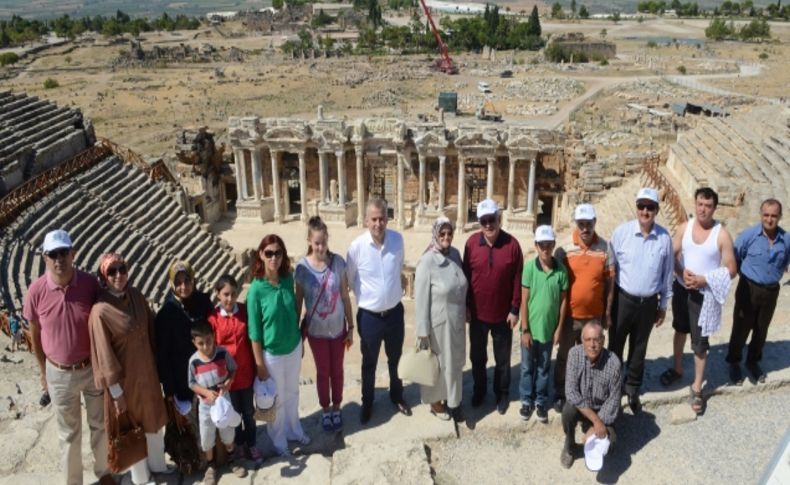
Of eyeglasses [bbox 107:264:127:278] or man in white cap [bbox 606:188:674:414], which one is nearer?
eyeglasses [bbox 107:264:127:278]

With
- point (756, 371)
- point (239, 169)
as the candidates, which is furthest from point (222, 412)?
point (239, 169)

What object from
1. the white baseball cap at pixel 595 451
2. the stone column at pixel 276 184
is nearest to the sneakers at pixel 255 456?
the white baseball cap at pixel 595 451

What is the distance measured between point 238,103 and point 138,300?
2275 inches

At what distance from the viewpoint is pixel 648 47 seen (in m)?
92.5

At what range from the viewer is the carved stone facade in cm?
2898

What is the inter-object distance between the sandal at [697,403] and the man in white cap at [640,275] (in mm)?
750

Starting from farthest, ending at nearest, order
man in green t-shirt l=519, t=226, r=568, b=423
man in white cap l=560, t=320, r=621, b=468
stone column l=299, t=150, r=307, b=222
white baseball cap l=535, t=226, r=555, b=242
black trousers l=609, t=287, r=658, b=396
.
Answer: stone column l=299, t=150, r=307, b=222
black trousers l=609, t=287, r=658, b=396
man in green t-shirt l=519, t=226, r=568, b=423
white baseball cap l=535, t=226, r=555, b=242
man in white cap l=560, t=320, r=621, b=468

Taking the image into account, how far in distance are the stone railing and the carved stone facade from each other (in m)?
4.01

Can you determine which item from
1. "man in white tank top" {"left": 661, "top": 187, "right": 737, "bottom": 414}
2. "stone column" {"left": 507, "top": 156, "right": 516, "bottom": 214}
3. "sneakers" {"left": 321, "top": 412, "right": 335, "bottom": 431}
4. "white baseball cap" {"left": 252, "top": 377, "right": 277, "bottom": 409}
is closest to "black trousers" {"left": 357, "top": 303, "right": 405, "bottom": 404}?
"sneakers" {"left": 321, "top": 412, "right": 335, "bottom": 431}

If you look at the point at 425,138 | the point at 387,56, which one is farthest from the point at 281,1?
the point at 425,138

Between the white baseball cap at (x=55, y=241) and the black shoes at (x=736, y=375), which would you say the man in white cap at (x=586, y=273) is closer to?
the black shoes at (x=736, y=375)

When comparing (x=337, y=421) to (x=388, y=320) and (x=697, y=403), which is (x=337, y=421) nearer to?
(x=388, y=320)

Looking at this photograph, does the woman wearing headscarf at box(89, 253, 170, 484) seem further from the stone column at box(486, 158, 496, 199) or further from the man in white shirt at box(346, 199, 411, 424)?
the stone column at box(486, 158, 496, 199)

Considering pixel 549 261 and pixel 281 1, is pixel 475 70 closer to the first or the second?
pixel 549 261
